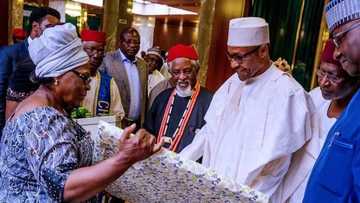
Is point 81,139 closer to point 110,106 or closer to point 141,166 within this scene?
point 141,166

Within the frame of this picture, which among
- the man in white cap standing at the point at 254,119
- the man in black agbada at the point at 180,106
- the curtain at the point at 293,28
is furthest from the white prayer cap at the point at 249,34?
the curtain at the point at 293,28

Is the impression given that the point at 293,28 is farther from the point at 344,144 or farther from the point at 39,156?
the point at 39,156

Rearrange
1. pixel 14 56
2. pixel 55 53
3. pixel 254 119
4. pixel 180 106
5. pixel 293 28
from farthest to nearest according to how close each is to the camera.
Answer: pixel 293 28
pixel 180 106
pixel 14 56
pixel 254 119
pixel 55 53

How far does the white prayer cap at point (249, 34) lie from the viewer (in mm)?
1998

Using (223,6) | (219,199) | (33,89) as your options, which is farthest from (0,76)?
(223,6)

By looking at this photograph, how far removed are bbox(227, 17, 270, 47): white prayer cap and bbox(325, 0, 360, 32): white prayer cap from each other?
0.86 meters

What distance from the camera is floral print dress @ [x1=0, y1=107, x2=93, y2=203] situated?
3.85 feet

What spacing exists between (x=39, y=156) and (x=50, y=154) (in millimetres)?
35

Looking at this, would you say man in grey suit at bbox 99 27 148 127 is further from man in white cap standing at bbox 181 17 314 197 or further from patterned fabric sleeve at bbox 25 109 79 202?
patterned fabric sleeve at bbox 25 109 79 202

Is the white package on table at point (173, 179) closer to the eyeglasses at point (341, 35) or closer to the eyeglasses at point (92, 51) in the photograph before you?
the eyeglasses at point (341, 35)

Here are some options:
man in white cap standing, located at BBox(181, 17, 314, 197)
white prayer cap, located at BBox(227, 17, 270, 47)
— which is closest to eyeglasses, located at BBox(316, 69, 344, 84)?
man in white cap standing, located at BBox(181, 17, 314, 197)

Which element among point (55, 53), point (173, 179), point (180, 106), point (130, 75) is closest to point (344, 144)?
point (173, 179)

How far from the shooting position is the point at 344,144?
0.96m

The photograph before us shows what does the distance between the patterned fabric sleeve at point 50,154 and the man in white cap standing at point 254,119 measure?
2.87 ft
